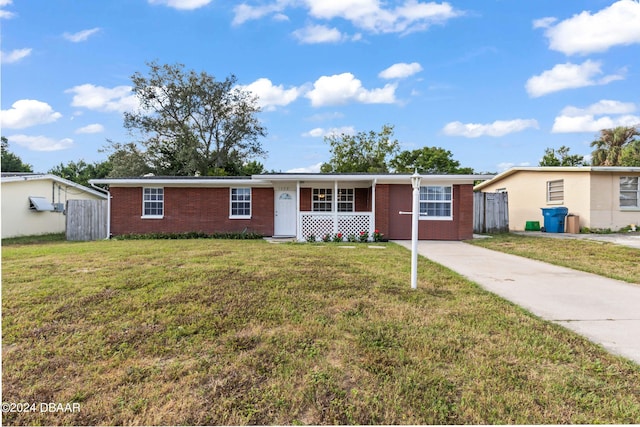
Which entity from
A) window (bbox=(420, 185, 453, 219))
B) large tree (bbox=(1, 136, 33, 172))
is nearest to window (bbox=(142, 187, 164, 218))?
window (bbox=(420, 185, 453, 219))

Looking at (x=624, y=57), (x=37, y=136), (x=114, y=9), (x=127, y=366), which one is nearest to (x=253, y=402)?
(x=127, y=366)

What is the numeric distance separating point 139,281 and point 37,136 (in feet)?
41.7

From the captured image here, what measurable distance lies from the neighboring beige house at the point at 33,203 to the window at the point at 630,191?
91.1 ft

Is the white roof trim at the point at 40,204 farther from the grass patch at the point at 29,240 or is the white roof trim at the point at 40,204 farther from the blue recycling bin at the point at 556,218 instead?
the blue recycling bin at the point at 556,218

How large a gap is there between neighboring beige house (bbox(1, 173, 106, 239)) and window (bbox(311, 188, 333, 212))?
13399 millimetres

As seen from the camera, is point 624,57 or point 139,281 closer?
point 139,281

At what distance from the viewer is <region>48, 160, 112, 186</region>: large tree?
34.9 m

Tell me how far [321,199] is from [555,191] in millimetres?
11999

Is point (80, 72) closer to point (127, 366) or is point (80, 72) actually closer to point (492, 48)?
point (127, 366)

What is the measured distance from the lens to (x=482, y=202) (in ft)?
52.3

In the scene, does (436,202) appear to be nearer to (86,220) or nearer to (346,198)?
(346,198)

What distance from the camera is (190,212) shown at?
47.9ft

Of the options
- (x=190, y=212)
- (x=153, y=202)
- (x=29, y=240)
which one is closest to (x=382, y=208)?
(x=190, y=212)

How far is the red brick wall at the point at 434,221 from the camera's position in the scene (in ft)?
43.5
